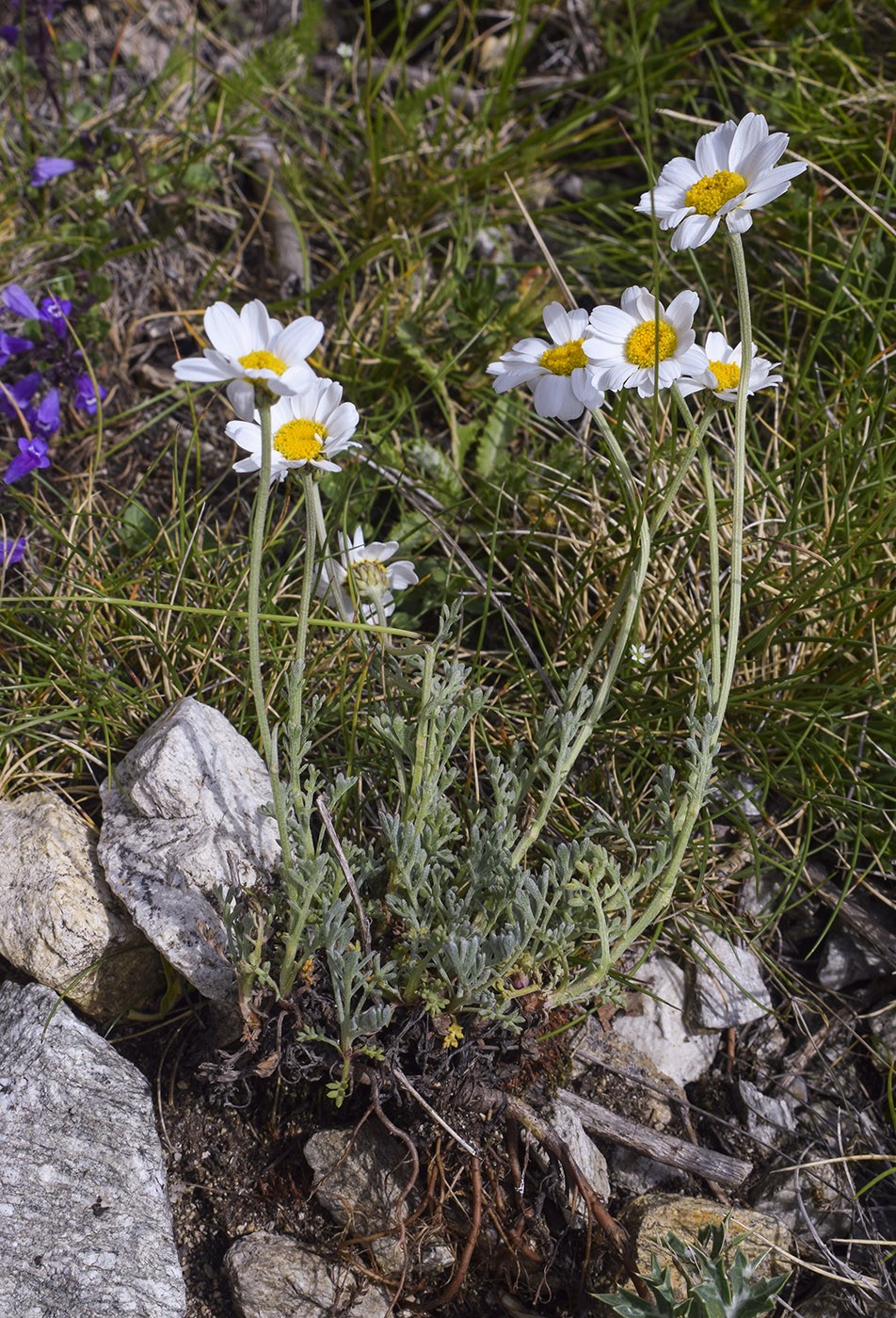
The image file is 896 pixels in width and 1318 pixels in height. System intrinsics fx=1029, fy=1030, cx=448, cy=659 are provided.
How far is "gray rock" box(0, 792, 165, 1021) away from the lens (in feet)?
6.67

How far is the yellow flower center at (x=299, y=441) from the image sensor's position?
169 cm

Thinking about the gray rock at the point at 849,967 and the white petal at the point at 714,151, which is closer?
the white petal at the point at 714,151

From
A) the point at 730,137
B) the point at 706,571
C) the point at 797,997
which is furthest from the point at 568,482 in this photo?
the point at 797,997

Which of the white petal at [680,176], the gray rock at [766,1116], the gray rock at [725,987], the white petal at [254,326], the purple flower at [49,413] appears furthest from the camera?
the purple flower at [49,413]

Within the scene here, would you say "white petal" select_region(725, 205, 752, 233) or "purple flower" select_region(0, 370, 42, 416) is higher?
"white petal" select_region(725, 205, 752, 233)

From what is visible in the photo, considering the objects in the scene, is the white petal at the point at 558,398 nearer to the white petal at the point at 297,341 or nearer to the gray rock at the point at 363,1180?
the white petal at the point at 297,341

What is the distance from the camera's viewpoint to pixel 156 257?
326 cm

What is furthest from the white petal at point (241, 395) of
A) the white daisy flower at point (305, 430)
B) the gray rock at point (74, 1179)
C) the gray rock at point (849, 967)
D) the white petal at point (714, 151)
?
the gray rock at point (849, 967)

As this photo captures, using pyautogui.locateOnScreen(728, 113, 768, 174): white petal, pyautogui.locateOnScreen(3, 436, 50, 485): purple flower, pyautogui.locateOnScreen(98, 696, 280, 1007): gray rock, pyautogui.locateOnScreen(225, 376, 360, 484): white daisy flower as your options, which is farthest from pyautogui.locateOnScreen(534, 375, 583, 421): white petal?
pyautogui.locateOnScreen(3, 436, 50, 485): purple flower

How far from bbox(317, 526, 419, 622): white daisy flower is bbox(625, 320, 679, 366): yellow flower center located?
665 millimetres

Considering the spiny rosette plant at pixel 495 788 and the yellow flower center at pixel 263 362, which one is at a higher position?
the yellow flower center at pixel 263 362

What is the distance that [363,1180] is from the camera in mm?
1860

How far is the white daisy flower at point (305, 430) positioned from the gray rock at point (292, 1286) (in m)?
A: 1.35

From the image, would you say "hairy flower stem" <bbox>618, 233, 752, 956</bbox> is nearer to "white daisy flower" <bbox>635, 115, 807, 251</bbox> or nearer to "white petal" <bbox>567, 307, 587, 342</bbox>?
"white daisy flower" <bbox>635, 115, 807, 251</bbox>
